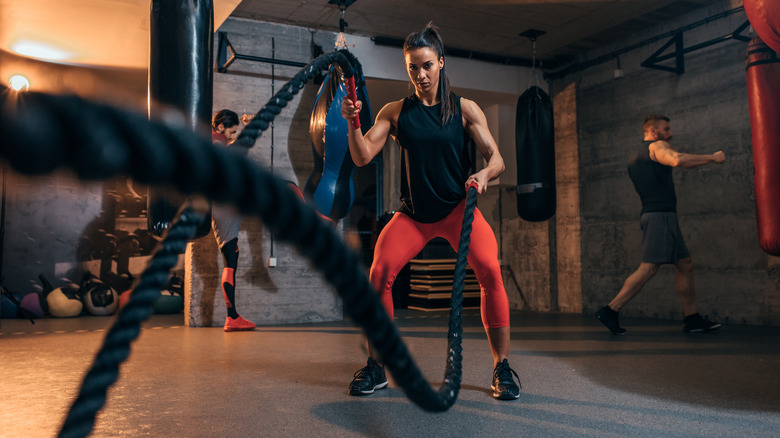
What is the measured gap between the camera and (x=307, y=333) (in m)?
4.57

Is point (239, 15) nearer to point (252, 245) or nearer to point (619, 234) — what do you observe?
point (252, 245)

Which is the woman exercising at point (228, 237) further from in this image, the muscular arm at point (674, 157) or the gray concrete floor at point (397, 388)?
the muscular arm at point (674, 157)

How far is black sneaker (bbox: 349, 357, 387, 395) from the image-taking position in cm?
234

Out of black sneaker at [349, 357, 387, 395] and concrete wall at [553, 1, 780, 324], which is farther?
concrete wall at [553, 1, 780, 324]

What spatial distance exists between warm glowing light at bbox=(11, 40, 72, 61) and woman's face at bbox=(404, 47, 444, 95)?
4.98 meters

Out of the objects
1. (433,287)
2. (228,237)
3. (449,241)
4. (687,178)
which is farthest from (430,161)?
(433,287)

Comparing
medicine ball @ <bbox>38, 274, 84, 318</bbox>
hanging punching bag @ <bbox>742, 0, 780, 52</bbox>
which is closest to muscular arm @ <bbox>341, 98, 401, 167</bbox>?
hanging punching bag @ <bbox>742, 0, 780, 52</bbox>

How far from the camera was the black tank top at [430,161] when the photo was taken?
2385 millimetres

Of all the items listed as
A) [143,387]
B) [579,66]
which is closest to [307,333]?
[143,387]

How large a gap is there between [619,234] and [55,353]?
5.52m

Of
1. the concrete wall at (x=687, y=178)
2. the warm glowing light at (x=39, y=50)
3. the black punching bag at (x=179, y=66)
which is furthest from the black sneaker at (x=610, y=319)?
the warm glowing light at (x=39, y=50)

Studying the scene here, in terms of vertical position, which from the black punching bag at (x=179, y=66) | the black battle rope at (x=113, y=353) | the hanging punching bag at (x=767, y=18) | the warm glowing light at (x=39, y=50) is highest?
the warm glowing light at (x=39, y=50)

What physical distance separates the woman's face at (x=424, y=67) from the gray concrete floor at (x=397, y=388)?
134 cm

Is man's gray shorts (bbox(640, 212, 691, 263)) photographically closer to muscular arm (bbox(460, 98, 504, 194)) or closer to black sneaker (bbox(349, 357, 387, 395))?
muscular arm (bbox(460, 98, 504, 194))
